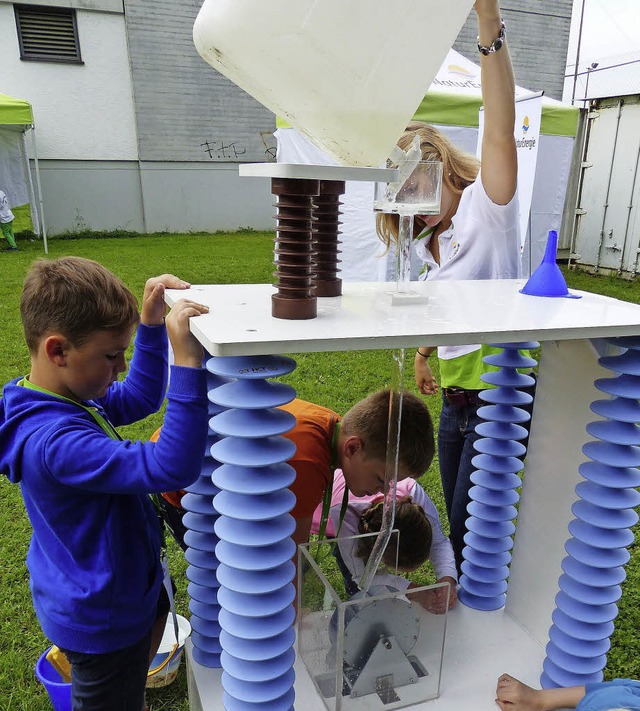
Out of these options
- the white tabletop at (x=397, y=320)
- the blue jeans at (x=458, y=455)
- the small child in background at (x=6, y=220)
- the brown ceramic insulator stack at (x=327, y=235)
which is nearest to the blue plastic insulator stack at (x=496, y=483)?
the blue jeans at (x=458, y=455)

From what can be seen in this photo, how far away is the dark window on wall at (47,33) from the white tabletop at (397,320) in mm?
11277

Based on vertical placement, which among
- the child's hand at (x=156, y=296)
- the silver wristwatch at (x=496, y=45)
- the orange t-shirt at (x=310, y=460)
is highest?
the silver wristwatch at (x=496, y=45)

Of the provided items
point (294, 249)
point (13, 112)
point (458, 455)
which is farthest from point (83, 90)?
point (294, 249)

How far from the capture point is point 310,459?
1.25 meters

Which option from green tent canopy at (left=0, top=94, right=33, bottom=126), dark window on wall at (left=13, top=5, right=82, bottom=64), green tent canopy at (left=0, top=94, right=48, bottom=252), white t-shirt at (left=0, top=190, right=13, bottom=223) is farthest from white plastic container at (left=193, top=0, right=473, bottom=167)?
dark window on wall at (left=13, top=5, right=82, bottom=64)

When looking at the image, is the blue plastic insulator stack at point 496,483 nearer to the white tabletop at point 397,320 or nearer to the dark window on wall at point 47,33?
the white tabletop at point 397,320

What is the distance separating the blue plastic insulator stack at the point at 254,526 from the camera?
796mm

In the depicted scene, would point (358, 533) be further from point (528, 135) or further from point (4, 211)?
point (4, 211)

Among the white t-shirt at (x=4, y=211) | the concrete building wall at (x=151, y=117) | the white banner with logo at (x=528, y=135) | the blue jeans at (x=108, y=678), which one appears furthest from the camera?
the concrete building wall at (x=151, y=117)

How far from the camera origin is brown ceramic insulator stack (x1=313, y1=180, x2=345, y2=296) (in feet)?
3.36

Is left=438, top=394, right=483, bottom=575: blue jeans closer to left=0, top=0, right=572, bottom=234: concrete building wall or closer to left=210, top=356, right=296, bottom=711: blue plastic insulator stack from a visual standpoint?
left=210, top=356, right=296, bottom=711: blue plastic insulator stack

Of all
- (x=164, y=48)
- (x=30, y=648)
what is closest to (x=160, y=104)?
(x=164, y=48)

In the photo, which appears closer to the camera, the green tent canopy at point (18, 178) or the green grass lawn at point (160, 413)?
the green grass lawn at point (160, 413)

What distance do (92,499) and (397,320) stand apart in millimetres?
609
